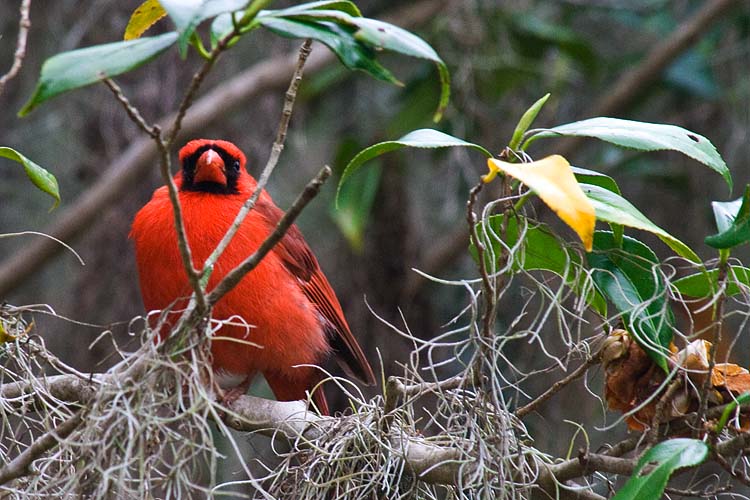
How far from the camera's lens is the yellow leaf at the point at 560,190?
1413 millimetres

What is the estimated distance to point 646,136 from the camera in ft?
5.71

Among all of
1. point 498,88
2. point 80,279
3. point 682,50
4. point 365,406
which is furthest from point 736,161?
point 365,406

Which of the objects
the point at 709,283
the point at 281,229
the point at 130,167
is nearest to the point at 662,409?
the point at 709,283

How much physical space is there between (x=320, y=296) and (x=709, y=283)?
1708mm

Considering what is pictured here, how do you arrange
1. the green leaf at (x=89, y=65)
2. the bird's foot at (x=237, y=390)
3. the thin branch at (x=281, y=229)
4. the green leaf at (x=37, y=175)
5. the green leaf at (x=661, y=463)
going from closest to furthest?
the green leaf at (x=89, y=65) < the thin branch at (x=281, y=229) < the green leaf at (x=661, y=463) < the green leaf at (x=37, y=175) < the bird's foot at (x=237, y=390)

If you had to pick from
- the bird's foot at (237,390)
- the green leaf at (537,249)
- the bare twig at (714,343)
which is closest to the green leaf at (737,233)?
the bare twig at (714,343)

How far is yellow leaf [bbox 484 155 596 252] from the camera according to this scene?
4.64 feet

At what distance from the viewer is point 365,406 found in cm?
210

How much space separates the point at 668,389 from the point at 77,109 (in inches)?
180

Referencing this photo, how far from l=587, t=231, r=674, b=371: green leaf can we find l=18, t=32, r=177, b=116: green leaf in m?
0.87

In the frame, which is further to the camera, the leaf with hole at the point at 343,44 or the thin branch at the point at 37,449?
the thin branch at the point at 37,449

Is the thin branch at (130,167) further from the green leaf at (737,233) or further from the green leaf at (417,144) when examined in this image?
the green leaf at (737,233)

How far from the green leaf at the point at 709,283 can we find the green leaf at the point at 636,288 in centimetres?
6

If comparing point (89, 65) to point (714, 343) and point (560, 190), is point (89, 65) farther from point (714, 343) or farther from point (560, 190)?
point (714, 343)
